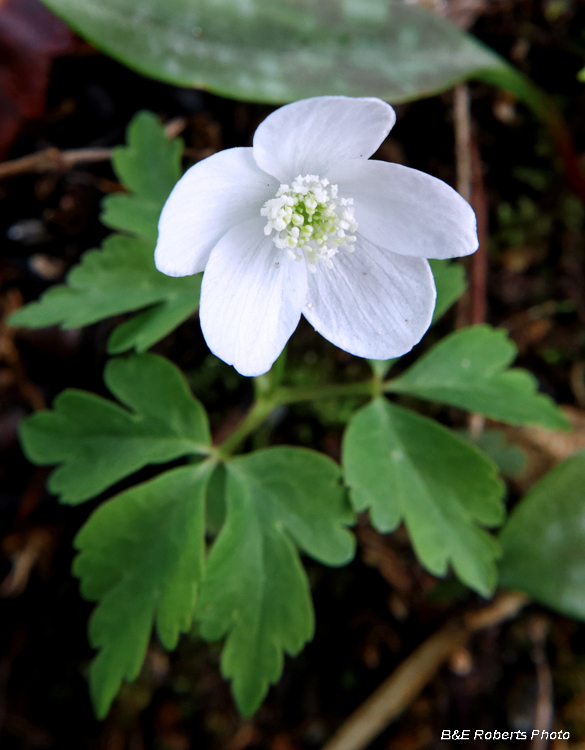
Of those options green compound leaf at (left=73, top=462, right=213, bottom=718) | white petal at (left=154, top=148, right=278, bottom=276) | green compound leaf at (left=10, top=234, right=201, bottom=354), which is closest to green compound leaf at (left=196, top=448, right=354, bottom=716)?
green compound leaf at (left=73, top=462, right=213, bottom=718)

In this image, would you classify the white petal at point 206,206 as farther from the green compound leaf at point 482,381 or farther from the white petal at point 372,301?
the green compound leaf at point 482,381

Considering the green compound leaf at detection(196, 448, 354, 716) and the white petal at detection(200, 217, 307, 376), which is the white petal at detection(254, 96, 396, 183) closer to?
the white petal at detection(200, 217, 307, 376)

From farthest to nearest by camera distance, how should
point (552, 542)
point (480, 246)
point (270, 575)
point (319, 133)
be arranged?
point (480, 246)
point (552, 542)
point (270, 575)
point (319, 133)

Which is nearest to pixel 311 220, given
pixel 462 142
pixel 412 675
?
pixel 462 142

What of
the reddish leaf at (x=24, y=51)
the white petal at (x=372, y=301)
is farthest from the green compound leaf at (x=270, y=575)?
the reddish leaf at (x=24, y=51)

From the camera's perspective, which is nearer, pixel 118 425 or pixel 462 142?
pixel 118 425

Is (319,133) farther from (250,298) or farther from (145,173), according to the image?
(145,173)
